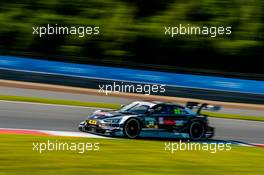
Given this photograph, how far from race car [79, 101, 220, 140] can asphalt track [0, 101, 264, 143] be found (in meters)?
1.08

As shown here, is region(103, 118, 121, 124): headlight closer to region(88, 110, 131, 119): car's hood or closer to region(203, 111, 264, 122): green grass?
region(88, 110, 131, 119): car's hood

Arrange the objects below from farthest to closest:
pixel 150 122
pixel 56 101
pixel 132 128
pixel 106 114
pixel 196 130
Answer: pixel 56 101 < pixel 196 130 < pixel 150 122 < pixel 106 114 < pixel 132 128

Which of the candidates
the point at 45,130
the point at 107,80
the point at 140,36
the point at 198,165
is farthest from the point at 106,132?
the point at 140,36

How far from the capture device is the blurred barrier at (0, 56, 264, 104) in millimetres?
→ 21984

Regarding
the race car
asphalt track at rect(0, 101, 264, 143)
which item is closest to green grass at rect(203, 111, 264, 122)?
asphalt track at rect(0, 101, 264, 143)

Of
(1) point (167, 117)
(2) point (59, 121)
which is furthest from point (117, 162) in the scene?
(2) point (59, 121)

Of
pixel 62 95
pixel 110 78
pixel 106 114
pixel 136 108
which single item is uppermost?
pixel 110 78

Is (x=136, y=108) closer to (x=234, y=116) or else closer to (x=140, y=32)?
(x=234, y=116)

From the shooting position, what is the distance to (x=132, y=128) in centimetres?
1345

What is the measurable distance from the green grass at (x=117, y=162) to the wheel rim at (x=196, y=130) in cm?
468

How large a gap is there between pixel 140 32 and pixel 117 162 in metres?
21.8

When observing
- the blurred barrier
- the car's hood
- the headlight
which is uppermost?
the blurred barrier

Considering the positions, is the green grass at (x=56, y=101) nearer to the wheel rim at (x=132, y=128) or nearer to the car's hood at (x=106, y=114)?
the car's hood at (x=106, y=114)

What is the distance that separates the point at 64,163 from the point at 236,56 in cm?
2332
